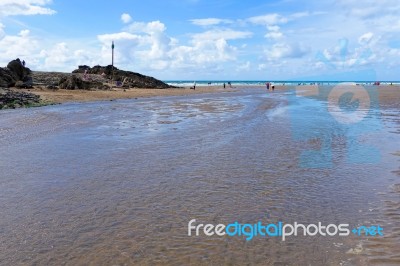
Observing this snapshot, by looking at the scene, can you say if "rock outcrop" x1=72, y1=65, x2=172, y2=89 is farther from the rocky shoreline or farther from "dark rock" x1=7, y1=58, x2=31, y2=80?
"dark rock" x1=7, y1=58, x2=31, y2=80

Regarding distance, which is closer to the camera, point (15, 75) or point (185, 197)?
point (185, 197)

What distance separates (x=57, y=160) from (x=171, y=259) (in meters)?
6.60

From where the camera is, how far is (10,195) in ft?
22.5

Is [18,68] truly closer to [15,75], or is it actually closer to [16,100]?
[15,75]

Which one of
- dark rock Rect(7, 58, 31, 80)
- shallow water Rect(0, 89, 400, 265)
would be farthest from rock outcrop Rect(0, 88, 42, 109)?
shallow water Rect(0, 89, 400, 265)

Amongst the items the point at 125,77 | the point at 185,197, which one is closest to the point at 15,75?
the point at 125,77

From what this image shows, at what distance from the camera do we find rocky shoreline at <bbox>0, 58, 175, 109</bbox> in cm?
3019

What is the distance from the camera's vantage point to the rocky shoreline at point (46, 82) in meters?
30.2

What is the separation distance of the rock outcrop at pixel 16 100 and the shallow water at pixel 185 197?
16243mm

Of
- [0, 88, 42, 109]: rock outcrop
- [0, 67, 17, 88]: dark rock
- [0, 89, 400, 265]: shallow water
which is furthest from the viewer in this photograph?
[0, 67, 17, 88]: dark rock

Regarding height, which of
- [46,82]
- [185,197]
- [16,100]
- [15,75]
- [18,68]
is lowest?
[185,197]

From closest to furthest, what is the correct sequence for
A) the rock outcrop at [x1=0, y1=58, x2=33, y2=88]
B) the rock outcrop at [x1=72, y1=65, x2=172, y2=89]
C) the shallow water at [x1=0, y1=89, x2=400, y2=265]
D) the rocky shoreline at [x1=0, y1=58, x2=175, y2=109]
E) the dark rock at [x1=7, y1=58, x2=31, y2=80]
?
the shallow water at [x1=0, y1=89, x2=400, y2=265] → the rocky shoreline at [x1=0, y1=58, x2=175, y2=109] → the rock outcrop at [x1=0, y1=58, x2=33, y2=88] → the dark rock at [x1=7, y1=58, x2=31, y2=80] → the rock outcrop at [x1=72, y1=65, x2=172, y2=89]

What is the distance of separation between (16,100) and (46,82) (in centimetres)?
2253

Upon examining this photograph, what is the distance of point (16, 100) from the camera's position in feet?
95.7
